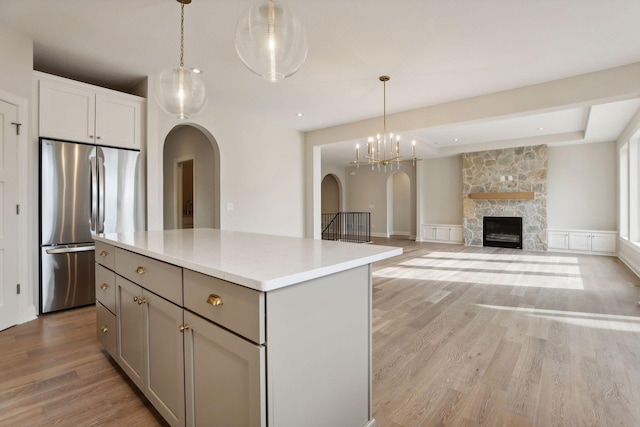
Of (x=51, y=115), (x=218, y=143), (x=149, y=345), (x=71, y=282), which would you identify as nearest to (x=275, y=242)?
(x=149, y=345)

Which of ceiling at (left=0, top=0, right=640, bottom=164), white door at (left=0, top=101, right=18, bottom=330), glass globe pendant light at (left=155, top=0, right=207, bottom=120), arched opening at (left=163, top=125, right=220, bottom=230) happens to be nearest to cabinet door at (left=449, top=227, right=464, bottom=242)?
ceiling at (left=0, top=0, right=640, bottom=164)

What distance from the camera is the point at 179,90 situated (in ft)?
7.79

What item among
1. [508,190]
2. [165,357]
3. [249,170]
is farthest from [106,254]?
[508,190]

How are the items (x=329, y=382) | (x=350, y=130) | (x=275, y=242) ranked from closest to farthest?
(x=329, y=382), (x=275, y=242), (x=350, y=130)

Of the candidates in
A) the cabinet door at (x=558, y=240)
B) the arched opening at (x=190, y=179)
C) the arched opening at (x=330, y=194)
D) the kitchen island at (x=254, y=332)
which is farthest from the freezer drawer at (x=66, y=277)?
the arched opening at (x=330, y=194)

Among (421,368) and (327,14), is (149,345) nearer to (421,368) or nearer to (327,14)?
(421,368)

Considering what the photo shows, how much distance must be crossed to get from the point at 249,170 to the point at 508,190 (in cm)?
686

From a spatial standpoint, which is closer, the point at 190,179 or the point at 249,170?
the point at 249,170

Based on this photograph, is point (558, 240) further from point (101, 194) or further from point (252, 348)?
point (101, 194)

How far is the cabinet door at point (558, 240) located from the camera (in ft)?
25.0

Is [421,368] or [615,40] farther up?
[615,40]

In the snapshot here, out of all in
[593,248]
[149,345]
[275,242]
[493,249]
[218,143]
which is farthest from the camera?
[493,249]

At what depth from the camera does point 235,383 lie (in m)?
1.11

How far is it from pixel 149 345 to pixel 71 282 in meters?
2.46
